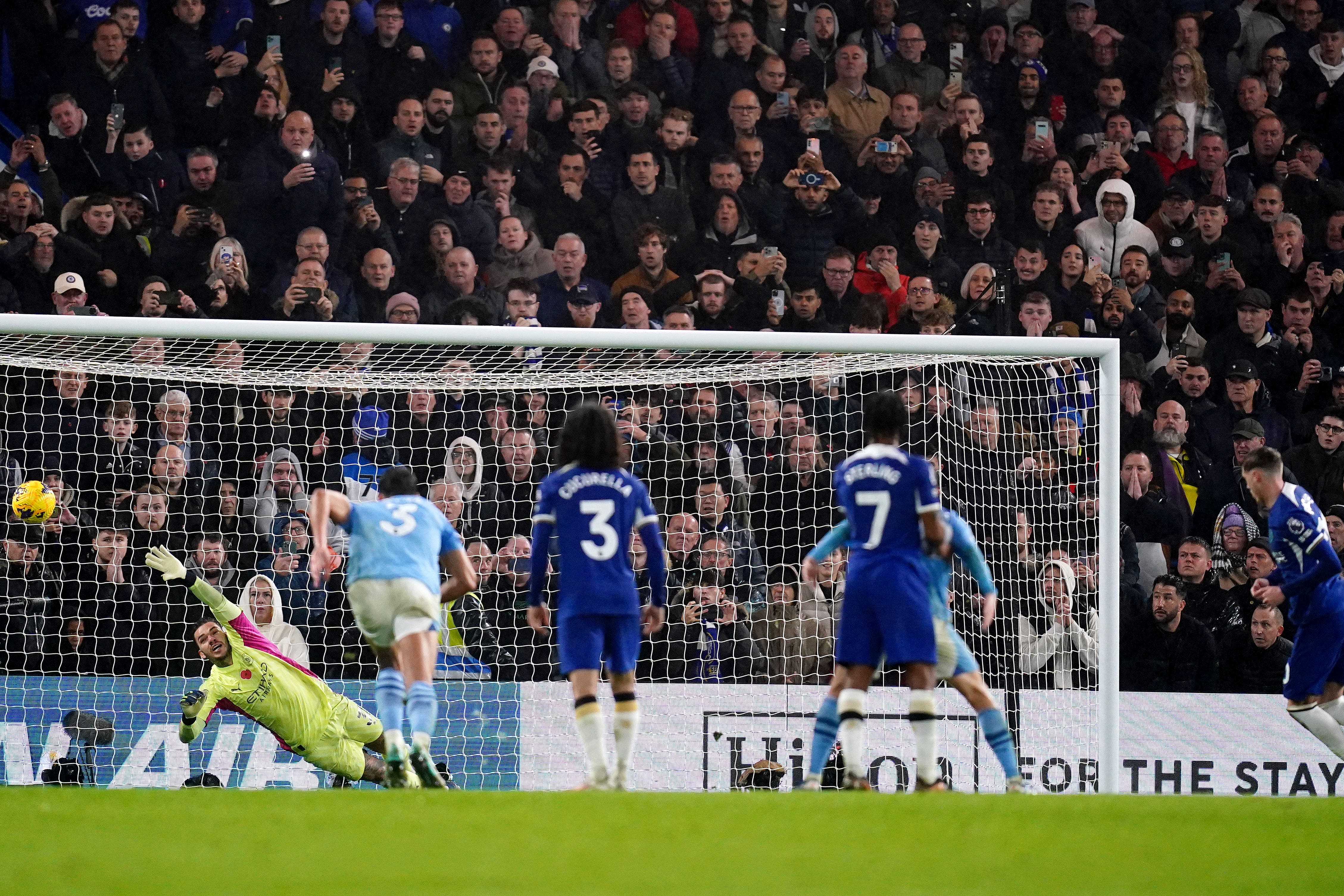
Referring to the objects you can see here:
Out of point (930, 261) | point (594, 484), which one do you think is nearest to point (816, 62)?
point (930, 261)

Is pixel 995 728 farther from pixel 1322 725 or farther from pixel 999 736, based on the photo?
pixel 1322 725

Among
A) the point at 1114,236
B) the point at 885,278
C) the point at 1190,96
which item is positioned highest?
the point at 1190,96

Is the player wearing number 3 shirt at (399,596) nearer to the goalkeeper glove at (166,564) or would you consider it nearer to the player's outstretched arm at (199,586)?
the player's outstretched arm at (199,586)

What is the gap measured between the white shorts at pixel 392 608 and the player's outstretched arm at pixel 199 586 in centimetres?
165

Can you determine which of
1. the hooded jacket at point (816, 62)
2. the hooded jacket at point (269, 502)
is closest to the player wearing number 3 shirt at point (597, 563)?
the hooded jacket at point (269, 502)

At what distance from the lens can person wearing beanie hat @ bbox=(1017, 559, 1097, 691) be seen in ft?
30.0

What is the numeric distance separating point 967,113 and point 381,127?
15.1 feet

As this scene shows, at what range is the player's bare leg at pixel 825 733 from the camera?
256 inches

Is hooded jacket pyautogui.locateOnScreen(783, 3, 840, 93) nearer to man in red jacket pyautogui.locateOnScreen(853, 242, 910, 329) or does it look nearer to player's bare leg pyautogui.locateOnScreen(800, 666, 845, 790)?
man in red jacket pyautogui.locateOnScreen(853, 242, 910, 329)

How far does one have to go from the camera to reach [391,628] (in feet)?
22.3

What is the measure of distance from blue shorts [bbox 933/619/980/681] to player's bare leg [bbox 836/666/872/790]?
33 centimetres

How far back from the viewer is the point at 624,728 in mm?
6516

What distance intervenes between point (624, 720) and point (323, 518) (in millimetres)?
1503

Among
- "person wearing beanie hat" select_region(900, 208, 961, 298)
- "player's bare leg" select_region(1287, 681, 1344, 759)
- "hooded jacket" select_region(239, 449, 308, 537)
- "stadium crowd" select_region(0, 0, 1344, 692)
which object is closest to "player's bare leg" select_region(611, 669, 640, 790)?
"stadium crowd" select_region(0, 0, 1344, 692)
